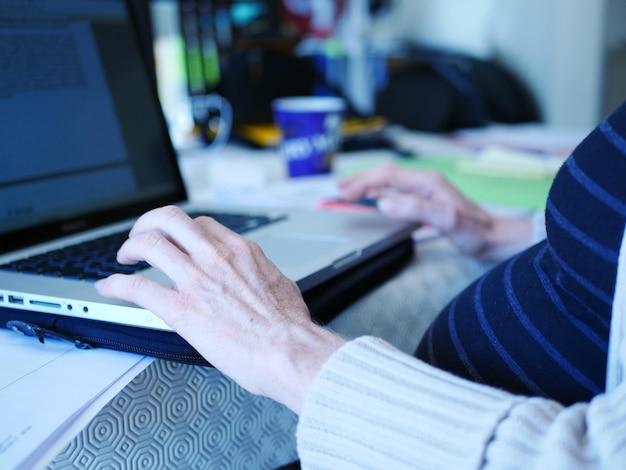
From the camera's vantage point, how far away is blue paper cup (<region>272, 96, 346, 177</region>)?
3.51 feet

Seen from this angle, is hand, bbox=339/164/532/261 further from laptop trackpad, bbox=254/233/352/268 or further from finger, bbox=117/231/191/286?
finger, bbox=117/231/191/286

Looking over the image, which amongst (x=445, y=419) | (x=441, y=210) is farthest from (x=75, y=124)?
(x=445, y=419)

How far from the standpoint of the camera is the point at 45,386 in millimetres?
421

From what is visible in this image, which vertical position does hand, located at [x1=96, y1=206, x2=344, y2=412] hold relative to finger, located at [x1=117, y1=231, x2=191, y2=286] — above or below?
below

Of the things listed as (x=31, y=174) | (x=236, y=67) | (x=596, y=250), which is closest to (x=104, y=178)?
(x=31, y=174)

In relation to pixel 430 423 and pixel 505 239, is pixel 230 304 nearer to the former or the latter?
pixel 430 423

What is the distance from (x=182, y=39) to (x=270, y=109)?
0.25 m

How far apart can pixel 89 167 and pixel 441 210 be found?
40cm

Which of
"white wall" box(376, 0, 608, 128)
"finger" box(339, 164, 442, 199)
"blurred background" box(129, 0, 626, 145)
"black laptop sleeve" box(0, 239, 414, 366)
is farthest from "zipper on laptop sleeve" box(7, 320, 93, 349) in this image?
"white wall" box(376, 0, 608, 128)

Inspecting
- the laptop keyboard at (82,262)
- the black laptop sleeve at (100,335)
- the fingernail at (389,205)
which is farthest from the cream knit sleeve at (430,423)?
the fingernail at (389,205)

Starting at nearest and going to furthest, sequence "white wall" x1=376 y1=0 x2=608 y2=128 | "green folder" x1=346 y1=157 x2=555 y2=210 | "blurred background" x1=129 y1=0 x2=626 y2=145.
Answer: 1. "green folder" x1=346 y1=157 x2=555 y2=210
2. "blurred background" x1=129 y1=0 x2=626 y2=145
3. "white wall" x1=376 y1=0 x2=608 y2=128

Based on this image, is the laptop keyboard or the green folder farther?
the green folder

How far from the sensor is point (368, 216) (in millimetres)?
784

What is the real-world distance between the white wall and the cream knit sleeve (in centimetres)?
191
